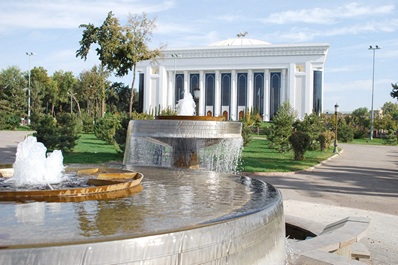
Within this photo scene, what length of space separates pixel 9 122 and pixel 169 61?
26783 mm

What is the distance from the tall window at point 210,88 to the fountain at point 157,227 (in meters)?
58.6

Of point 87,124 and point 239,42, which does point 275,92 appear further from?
point 87,124

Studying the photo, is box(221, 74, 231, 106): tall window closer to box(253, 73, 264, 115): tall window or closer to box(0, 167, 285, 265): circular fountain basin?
box(253, 73, 264, 115): tall window

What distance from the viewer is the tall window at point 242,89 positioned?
203 ft

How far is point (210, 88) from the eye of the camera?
6322cm

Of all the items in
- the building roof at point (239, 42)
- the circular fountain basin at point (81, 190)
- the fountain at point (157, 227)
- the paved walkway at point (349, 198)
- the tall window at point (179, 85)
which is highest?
the building roof at point (239, 42)

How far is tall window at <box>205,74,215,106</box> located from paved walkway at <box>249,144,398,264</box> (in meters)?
45.4

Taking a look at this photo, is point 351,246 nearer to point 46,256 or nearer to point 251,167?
point 46,256

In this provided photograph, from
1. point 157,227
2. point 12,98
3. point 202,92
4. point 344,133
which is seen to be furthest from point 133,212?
point 202,92

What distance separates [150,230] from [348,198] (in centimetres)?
841

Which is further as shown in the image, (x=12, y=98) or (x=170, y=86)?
(x=170, y=86)

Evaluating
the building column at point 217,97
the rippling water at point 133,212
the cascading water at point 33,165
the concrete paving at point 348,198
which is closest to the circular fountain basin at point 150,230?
the rippling water at point 133,212

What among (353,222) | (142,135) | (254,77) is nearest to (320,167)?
(142,135)

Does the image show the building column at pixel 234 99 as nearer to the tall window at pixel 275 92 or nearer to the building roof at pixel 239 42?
the tall window at pixel 275 92
